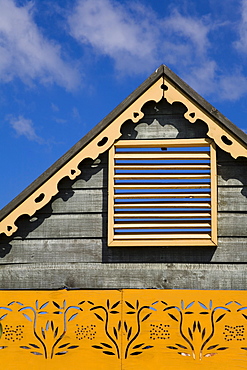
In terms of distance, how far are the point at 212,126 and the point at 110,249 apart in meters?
1.79

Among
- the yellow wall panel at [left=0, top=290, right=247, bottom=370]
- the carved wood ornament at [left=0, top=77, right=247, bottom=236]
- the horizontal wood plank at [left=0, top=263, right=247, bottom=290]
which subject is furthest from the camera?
the carved wood ornament at [left=0, top=77, right=247, bottom=236]

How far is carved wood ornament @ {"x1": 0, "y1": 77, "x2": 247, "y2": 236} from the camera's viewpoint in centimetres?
661

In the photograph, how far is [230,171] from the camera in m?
6.70

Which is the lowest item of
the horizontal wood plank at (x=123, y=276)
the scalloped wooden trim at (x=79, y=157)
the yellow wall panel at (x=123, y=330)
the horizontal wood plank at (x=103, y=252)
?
the yellow wall panel at (x=123, y=330)

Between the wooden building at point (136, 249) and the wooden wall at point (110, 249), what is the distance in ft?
0.04

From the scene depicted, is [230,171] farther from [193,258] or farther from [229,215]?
[193,258]

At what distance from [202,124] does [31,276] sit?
2600 mm

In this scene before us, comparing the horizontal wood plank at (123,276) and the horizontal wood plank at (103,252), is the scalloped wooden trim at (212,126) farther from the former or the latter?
the horizontal wood plank at (123,276)

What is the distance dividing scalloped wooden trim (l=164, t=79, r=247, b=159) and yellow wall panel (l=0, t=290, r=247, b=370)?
5.12 feet

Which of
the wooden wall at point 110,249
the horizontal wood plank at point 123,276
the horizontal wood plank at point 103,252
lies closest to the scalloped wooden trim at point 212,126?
the wooden wall at point 110,249

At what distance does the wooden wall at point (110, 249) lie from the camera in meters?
6.55

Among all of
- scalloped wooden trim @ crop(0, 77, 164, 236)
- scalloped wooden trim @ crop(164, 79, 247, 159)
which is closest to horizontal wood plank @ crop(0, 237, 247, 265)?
scalloped wooden trim @ crop(0, 77, 164, 236)

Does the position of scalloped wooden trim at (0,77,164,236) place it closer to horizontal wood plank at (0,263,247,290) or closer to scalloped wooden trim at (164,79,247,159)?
scalloped wooden trim at (164,79,247,159)

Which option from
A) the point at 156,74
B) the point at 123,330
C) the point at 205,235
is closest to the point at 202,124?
the point at 156,74
